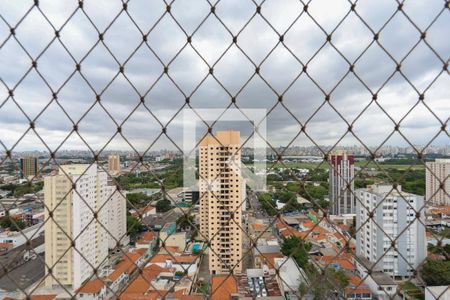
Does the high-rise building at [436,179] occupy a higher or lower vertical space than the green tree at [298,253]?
higher

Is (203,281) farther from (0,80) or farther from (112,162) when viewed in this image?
(0,80)

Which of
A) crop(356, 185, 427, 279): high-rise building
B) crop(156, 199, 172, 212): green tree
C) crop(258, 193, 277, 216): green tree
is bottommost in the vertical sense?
crop(156, 199, 172, 212): green tree

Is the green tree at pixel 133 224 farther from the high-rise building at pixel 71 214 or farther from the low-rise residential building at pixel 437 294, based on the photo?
the low-rise residential building at pixel 437 294

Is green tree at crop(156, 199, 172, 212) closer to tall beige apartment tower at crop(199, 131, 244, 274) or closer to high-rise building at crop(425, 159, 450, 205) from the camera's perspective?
tall beige apartment tower at crop(199, 131, 244, 274)

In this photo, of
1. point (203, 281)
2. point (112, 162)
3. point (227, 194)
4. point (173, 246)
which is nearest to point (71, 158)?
point (112, 162)

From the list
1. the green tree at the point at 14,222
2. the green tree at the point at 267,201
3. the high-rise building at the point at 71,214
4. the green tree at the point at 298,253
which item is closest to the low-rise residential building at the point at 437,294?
the green tree at the point at 267,201

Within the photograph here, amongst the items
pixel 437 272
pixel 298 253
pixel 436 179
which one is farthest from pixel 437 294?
pixel 436 179

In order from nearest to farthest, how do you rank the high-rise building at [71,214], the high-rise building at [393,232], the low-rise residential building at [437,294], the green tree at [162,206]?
the low-rise residential building at [437,294], the high-rise building at [71,214], the high-rise building at [393,232], the green tree at [162,206]

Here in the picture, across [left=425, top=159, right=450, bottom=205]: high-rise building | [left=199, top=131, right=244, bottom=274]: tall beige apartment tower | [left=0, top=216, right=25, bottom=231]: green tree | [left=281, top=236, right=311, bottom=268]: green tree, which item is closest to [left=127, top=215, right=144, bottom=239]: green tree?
[left=199, top=131, right=244, bottom=274]: tall beige apartment tower
